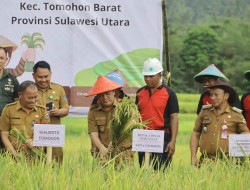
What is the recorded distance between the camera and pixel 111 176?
6.14m

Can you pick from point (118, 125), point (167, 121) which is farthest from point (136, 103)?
point (118, 125)

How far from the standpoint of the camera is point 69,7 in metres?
9.78

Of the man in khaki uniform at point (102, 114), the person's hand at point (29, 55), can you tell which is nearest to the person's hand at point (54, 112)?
the man in khaki uniform at point (102, 114)

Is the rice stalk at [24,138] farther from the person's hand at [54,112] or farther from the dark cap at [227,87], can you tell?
the dark cap at [227,87]

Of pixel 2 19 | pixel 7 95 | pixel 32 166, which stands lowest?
pixel 32 166

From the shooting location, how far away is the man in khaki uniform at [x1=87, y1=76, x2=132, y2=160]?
7785 mm

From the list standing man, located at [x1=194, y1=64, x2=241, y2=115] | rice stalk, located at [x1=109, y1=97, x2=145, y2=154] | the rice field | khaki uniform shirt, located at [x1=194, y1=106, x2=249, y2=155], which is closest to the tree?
standing man, located at [x1=194, y1=64, x2=241, y2=115]

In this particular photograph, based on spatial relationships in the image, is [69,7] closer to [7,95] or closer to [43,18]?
[43,18]

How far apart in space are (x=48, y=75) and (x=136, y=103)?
899 mm

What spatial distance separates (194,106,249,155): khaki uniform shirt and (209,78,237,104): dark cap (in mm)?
136

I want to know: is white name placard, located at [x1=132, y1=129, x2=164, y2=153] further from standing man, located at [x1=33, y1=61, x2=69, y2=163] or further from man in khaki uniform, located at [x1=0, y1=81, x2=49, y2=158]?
standing man, located at [x1=33, y1=61, x2=69, y2=163]

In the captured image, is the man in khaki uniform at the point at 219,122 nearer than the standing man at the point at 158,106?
Yes

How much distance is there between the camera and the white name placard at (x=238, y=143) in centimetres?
731

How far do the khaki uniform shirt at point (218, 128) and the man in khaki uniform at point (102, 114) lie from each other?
2.30ft
